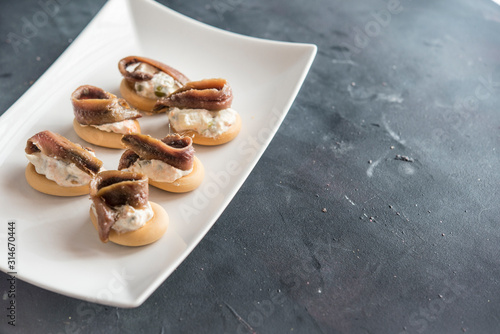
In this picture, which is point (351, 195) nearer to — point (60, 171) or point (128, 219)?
point (128, 219)

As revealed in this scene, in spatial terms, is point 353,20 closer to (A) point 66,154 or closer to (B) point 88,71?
(B) point 88,71

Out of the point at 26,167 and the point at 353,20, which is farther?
the point at 353,20

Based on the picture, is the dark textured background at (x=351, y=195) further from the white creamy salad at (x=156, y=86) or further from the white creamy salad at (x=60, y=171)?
the white creamy salad at (x=156, y=86)

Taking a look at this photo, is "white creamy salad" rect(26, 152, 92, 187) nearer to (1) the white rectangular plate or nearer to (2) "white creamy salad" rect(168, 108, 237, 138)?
(1) the white rectangular plate

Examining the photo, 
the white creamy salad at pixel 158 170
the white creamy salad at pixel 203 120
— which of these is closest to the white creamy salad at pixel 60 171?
the white creamy salad at pixel 158 170

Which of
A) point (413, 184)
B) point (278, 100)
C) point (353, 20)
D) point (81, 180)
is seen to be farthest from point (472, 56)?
point (81, 180)

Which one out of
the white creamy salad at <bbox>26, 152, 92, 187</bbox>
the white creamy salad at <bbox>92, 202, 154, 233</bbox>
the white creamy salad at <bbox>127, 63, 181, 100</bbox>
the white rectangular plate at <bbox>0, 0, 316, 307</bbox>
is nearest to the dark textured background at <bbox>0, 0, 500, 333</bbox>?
the white rectangular plate at <bbox>0, 0, 316, 307</bbox>

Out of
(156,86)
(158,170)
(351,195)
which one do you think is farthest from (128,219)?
(351,195)
